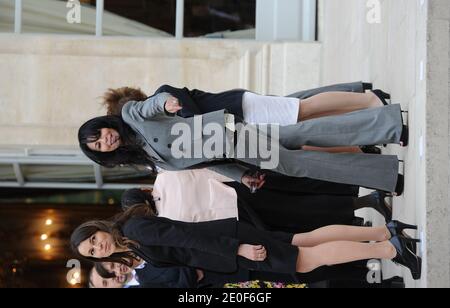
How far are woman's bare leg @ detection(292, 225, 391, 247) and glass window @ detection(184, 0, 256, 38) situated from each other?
4.79 meters

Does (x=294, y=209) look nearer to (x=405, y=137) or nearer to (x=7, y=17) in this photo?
(x=405, y=137)

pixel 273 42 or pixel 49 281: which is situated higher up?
pixel 273 42

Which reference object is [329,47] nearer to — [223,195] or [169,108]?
[223,195]

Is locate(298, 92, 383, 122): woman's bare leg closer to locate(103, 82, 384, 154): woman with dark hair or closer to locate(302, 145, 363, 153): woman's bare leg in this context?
locate(103, 82, 384, 154): woman with dark hair

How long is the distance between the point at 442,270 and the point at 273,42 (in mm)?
5182

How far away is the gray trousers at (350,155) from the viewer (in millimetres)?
5023

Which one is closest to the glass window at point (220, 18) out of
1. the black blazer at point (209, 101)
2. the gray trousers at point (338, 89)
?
the gray trousers at point (338, 89)

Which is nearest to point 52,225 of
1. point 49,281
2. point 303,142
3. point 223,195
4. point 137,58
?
point 49,281

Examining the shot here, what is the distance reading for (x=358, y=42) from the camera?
7699mm

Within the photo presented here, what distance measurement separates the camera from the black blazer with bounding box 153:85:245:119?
511cm

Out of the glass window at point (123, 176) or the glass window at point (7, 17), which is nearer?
the glass window at point (7, 17)

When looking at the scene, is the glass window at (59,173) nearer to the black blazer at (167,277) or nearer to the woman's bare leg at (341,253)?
the black blazer at (167,277)

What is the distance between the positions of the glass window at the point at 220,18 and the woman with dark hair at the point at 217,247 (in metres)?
4.85

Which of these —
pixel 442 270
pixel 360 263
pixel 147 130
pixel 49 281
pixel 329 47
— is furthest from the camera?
pixel 49 281
